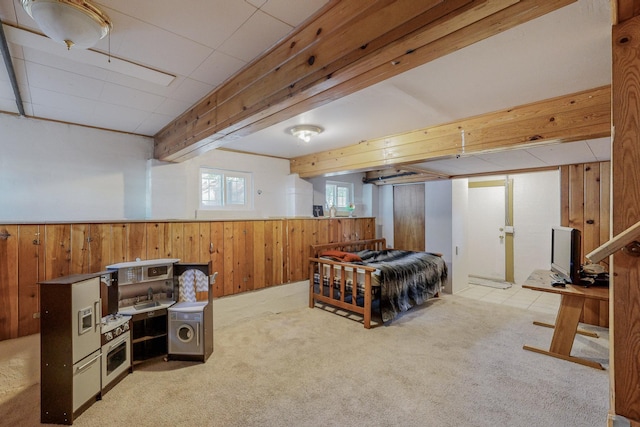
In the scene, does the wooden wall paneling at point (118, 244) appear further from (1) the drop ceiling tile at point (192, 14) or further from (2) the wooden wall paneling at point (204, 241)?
(1) the drop ceiling tile at point (192, 14)

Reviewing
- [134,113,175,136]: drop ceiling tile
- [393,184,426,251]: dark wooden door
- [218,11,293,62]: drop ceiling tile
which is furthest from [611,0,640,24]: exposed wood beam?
[393,184,426,251]: dark wooden door

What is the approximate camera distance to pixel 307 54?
1.58 metres

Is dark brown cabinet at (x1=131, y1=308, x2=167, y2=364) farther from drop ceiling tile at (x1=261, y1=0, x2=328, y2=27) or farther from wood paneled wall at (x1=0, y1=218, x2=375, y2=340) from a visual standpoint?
drop ceiling tile at (x1=261, y1=0, x2=328, y2=27)

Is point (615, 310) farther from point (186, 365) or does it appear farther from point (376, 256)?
point (376, 256)

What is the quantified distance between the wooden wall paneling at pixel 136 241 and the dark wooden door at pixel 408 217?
4981mm

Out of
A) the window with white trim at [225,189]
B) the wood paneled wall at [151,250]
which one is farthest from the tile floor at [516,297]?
the window with white trim at [225,189]

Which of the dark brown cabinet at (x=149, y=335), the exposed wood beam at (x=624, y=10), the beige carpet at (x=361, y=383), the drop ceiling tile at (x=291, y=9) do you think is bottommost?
the beige carpet at (x=361, y=383)

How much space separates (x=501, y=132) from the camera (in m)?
2.70

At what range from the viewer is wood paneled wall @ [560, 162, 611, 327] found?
3572 millimetres

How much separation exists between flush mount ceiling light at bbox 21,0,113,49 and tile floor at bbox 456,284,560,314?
5.63 m

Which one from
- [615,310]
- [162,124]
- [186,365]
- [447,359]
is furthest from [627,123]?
[162,124]

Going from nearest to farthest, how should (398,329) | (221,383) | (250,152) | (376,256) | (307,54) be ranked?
1. (307,54)
2. (221,383)
3. (398,329)
4. (250,152)
5. (376,256)

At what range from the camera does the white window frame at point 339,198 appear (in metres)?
5.89

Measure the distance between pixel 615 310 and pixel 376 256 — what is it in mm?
3840
